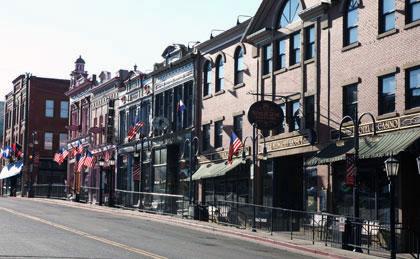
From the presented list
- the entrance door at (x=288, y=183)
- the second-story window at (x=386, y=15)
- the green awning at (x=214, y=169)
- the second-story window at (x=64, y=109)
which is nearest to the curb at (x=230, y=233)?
the green awning at (x=214, y=169)

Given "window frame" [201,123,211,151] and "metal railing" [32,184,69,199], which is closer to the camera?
"window frame" [201,123,211,151]

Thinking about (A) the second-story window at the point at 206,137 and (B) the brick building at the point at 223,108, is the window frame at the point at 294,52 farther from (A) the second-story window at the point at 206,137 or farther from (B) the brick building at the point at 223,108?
(A) the second-story window at the point at 206,137

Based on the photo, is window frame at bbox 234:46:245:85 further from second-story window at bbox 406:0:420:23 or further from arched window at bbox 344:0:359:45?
second-story window at bbox 406:0:420:23

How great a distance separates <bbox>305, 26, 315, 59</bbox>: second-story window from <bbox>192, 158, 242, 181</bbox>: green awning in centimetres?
717

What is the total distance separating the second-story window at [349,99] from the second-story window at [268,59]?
6567mm

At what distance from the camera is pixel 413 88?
24.6m

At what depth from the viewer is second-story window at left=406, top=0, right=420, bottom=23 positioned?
974 inches

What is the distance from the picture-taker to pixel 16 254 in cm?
1745

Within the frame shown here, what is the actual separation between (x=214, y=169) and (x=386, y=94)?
13747 millimetres

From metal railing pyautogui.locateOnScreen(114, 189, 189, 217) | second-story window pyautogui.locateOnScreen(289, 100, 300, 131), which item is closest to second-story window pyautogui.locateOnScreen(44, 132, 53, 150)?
metal railing pyautogui.locateOnScreen(114, 189, 189, 217)

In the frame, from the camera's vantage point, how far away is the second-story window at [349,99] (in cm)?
2768

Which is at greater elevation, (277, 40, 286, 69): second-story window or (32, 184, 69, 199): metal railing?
(277, 40, 286, 69): second-story window

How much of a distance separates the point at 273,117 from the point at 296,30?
4350mm

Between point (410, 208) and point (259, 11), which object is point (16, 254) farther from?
point (259, 11)
